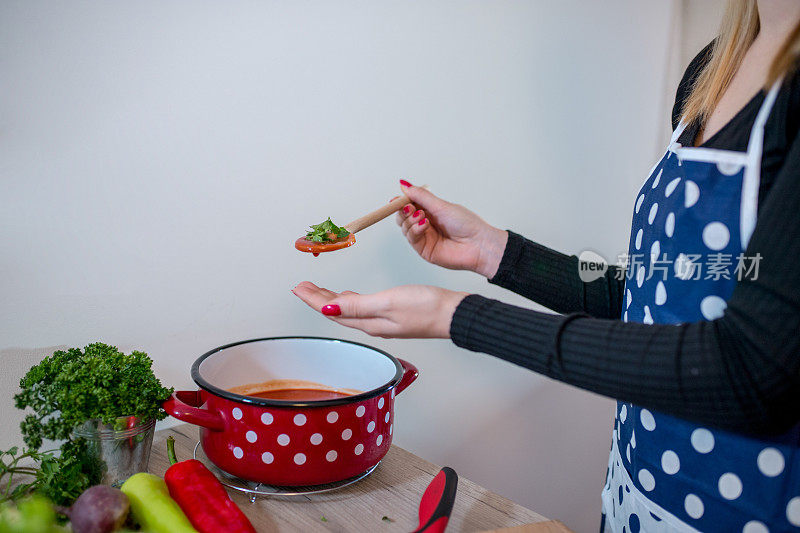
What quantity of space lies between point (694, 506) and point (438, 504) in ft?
0.96

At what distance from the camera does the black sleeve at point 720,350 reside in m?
0.54

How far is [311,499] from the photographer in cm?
80

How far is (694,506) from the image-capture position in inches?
27.6

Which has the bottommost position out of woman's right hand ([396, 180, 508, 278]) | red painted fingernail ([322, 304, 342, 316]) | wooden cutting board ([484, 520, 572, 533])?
wooden cutting board ([484, 520, 572, 533])

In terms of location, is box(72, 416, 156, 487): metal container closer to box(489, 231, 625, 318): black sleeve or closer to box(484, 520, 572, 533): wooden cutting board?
box(484, 520, 572, 533): wooden cutting board

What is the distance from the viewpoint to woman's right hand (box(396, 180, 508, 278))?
3.18 ft

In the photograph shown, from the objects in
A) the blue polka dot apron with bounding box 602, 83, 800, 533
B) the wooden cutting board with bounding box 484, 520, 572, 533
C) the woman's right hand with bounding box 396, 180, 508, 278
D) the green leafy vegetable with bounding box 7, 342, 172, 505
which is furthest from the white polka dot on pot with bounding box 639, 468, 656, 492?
the green leafy vegetable with bounding box 7, 342, 172, 505

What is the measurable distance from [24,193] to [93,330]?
22 cm

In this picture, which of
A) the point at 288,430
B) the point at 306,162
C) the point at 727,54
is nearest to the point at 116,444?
the point at 288,430

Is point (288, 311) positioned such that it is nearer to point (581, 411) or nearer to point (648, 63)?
point (581, 411)

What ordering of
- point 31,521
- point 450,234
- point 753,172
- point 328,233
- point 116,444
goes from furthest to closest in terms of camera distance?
1. point 450,234
2. point 328,233
3. point 116,444
4. point 753,172
5. point 31,521

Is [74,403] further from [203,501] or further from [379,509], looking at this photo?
[379,509]

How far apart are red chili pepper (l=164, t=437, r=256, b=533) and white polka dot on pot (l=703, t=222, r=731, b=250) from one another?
0.59 meters

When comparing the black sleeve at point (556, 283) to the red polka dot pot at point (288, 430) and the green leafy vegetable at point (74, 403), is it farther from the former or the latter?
the green leafy vegetable at point (74, 403)
